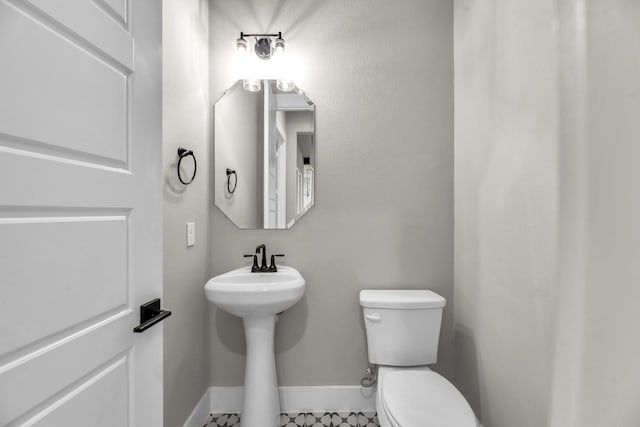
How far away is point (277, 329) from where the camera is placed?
6.14 feet

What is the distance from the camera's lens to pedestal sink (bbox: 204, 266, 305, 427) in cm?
140

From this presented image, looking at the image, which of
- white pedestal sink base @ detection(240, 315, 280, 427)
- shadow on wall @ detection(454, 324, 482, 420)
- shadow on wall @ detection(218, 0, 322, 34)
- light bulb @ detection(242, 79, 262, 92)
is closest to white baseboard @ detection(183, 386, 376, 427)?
white pedestal sink base @ detection(240, 315, 280, 427)

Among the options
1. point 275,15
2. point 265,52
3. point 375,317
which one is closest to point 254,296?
point 375,317

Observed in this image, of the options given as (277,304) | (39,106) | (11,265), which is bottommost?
(277,304)

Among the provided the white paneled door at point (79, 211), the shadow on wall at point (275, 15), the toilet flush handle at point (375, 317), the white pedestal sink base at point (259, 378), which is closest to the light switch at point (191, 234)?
the white pedestal sink base at point (259, 378)

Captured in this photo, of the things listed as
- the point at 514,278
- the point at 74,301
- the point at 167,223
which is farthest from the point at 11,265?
the point at 514,278

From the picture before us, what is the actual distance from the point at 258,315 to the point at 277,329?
43 centimetres

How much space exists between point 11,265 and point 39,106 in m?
0.28

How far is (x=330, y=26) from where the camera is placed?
6.06 ft

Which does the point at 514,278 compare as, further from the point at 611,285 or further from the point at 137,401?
the point at 137,401

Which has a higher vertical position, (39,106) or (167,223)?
(39,106)

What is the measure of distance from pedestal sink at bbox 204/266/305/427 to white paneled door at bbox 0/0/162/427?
1.59ft

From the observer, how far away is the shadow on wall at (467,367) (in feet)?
5.12

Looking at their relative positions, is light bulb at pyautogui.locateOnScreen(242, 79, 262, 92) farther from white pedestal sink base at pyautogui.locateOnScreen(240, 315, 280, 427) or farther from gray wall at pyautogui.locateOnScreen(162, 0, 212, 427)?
white pedestal sink base at pyautogui.locateOnScreen(240, 315, 280, 427)
